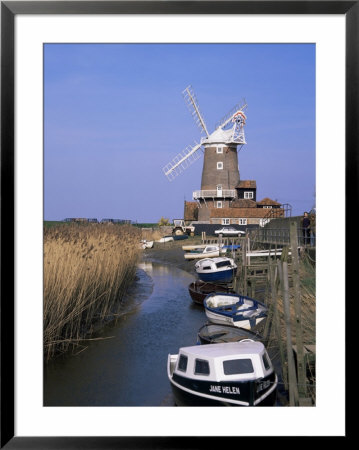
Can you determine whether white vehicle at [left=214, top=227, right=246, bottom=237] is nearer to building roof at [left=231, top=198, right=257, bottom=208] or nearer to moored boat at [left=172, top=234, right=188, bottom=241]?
building roof at [left=231, top=198, right=257, bottom=208]

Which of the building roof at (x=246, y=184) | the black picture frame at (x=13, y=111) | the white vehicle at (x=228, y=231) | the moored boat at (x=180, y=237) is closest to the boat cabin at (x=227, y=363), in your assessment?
the black picture frame at (x=13, y=111)

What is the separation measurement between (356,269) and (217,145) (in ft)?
104

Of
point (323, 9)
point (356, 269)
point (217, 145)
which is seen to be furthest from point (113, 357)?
point (217, 145)

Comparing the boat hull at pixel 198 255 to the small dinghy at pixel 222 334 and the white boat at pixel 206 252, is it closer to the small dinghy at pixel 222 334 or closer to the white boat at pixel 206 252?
the white boat at pixel 206 252

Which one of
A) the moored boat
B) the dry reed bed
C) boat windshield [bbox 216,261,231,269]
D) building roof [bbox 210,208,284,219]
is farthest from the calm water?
the moored boat

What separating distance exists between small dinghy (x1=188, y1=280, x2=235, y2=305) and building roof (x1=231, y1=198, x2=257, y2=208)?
1776cm

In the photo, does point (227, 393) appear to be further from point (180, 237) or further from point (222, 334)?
point (180, 237)

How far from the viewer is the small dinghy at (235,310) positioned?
11.1 metres

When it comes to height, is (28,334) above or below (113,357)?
above

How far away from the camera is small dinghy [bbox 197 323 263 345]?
877 centimetres

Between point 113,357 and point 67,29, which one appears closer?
point 67,29

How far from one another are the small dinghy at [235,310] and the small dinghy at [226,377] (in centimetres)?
410

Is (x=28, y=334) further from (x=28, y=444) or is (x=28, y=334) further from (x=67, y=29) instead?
(x=67, y=29)

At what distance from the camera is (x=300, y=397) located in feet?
19.9
